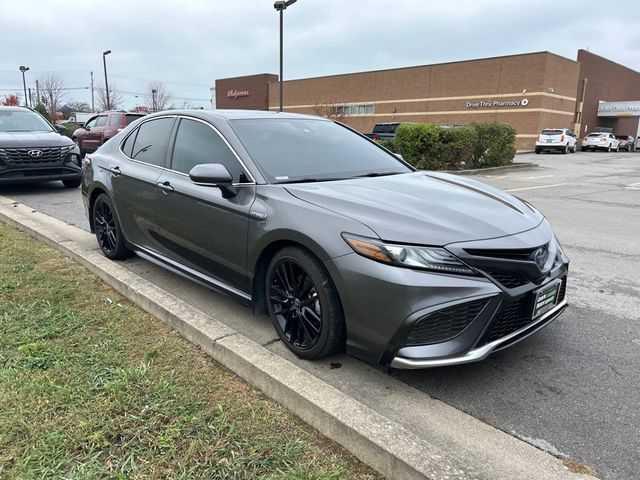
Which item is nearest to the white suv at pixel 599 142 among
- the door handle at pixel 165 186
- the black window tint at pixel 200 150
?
the black window tint at pixel 200 150

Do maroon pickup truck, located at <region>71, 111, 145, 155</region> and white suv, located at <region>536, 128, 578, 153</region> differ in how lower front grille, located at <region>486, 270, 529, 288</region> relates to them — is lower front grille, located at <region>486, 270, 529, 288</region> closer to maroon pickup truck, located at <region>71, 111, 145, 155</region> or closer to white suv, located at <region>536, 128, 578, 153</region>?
maroon pickup truck, located at <region>71, 111, 145, 155</region>

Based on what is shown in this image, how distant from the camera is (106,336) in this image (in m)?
3.35

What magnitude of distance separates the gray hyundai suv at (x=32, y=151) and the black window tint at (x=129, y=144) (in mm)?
5727

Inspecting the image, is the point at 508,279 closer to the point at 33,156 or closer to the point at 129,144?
the point at 129,144

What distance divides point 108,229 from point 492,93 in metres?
40.8

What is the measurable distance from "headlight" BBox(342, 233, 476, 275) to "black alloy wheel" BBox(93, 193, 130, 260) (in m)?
3.20

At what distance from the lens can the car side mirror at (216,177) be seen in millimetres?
3262

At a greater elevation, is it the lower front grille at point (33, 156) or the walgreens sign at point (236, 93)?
the walgreens sign at point (236, 93)

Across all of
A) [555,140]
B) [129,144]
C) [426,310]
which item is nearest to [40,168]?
[129,144]

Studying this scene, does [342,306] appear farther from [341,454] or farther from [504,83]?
[504,83]

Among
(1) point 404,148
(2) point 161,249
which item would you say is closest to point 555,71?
(1) point 404,148

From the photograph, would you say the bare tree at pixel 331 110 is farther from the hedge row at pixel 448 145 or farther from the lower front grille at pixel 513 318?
the lower front grille at pixel 513 318

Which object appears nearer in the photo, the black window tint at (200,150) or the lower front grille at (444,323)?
the lower front grille at (444,323)

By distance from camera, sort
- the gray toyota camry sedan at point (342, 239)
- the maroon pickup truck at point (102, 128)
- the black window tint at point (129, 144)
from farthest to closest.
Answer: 1. the maroon pickup truck at point (102, 128)
2. the black window tint at point (129, 144)
3. the gray toyota camry sedan at point (342, 239)
